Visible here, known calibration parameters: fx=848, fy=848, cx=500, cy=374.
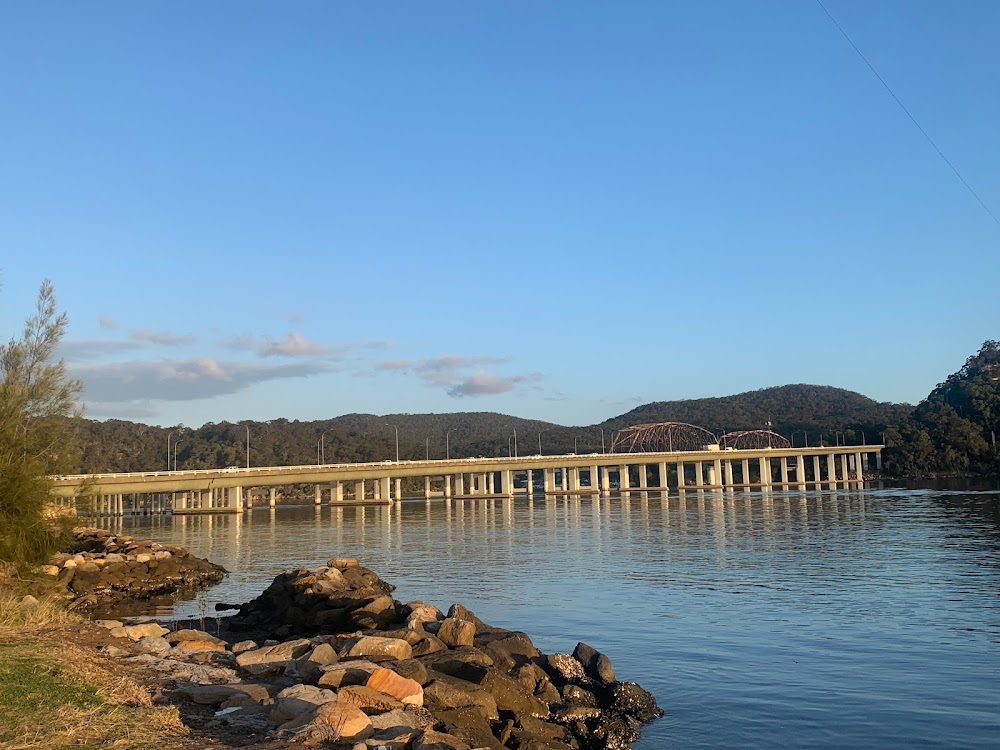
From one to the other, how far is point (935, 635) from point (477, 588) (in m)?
19.0

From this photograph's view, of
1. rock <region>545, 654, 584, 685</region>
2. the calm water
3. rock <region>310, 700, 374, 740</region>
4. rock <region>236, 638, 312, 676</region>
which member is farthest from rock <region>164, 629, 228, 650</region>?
rock <region>310, 700, 374, 740</region>

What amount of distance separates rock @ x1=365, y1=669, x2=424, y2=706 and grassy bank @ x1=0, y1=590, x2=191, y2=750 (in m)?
3.19

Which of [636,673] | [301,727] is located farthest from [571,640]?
[301,727]

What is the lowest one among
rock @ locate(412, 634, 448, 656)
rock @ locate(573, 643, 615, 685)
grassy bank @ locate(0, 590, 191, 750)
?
rock @ locate(573, 643, 615, 685)

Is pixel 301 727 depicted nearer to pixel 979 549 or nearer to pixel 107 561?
pixel 107 561

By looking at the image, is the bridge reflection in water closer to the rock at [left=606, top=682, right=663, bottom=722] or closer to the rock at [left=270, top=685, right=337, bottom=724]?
the rock at [left=606, top=682, right=663, bottom=722]

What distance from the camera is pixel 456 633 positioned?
771 inches

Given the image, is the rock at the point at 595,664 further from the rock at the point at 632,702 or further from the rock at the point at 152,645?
the rock at the point at 152,645

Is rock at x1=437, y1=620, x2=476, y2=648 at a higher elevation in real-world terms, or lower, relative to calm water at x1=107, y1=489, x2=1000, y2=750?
higher

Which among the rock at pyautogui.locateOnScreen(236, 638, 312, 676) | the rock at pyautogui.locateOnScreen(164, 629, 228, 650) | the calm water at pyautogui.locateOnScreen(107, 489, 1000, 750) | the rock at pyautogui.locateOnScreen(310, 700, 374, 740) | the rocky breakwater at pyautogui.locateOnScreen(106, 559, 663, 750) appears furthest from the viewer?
the rock at pyautogui.locateOnScreen(164, 629, 228, 650)

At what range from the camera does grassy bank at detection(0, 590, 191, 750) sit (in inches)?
400

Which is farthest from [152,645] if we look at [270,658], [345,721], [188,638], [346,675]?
[345,721]

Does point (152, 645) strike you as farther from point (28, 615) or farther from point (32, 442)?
point (32, 442)

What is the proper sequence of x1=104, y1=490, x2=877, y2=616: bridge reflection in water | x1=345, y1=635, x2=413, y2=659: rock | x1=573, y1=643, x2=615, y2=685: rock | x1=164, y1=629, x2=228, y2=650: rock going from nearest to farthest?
x1=345, y1=635, x2=413, y2=659: rock
x1=573, y1=643, x2=615, y2=685: rock
x1=164, y1=629, x2=228, y2=650: rock
x1=104, y1=490, x2=877, y2=616: bridge reflection in water
